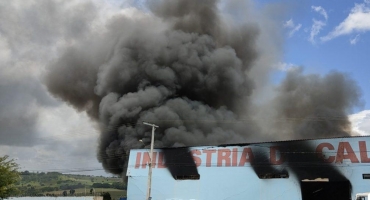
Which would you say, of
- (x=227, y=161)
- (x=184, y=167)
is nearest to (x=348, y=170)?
(x=227, y=161)

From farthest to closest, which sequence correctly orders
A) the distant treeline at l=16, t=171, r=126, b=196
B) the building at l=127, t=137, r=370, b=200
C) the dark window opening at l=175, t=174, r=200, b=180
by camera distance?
1. the distant treeline at l=16, t=171, r=126, b=196
2. the dark window opening at l=175, t=174, r=200, b=180
3. the building at l=127, t=137, r=370, b=200

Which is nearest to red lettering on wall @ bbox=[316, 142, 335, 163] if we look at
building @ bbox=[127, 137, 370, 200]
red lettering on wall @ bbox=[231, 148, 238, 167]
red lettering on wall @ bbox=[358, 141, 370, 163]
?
building @ bbox=[127, 137, 370, 200]

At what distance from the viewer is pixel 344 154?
22469mm

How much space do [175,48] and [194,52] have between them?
8.00ft

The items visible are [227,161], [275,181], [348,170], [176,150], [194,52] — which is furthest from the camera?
[194,52]

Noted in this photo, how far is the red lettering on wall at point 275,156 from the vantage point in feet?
79.6

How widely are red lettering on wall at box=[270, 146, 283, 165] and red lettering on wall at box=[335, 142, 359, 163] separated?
12.1 ft

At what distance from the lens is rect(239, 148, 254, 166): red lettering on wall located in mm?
25078

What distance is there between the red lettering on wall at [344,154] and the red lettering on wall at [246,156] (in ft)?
19.1

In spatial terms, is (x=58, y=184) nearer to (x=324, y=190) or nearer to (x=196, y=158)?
(x=196, y=158)

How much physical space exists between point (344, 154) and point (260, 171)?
5743 millimetres

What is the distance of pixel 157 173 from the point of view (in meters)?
27.8

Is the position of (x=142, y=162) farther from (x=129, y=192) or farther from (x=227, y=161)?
(x=227, y=161)

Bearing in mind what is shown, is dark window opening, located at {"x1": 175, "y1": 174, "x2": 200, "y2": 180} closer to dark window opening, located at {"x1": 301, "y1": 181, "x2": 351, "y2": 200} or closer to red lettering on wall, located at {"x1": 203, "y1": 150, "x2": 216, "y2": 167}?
red lettering on wall, located at {"x1": 203, "y1": 150, "x2": 216, "y2": 167}
